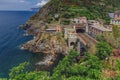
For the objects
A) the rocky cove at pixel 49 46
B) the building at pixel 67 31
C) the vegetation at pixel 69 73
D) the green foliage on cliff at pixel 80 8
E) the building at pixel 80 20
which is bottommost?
the rocky cove at pixel 49 46

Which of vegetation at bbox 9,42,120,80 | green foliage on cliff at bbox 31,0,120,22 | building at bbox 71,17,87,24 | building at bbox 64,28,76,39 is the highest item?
green foliage on cliff at bbox 31,0,120,22

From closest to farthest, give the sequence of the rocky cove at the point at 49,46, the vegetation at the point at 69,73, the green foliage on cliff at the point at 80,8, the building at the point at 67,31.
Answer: the vegetation at the point at 69,73 → the rocky cove at the point at 49,46 → the building at the point at 67,31 → the green foliage on cliff at the point at 80,8

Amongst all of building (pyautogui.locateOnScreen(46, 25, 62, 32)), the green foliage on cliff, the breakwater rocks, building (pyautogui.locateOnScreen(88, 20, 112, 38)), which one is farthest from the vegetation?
the green foliage on cliff

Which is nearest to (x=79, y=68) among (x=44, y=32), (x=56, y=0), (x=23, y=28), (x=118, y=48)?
(x=118, y=48)

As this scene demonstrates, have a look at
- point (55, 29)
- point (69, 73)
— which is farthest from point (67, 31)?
point (69, 73)

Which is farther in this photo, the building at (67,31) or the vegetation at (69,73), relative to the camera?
the building at (67,31)

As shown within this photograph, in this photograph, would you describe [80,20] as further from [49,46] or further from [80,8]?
[49,46]

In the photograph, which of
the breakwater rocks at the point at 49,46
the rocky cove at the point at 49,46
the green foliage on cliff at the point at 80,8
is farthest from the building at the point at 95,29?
the green foliage on cliff at the point at 80,8

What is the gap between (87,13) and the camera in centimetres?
12900

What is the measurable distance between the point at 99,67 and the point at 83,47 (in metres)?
31.6

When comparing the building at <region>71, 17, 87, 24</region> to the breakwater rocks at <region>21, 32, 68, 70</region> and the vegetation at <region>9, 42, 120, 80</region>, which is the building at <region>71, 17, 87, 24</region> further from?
the vegetation at <region>9, 42, 120, 80</region>

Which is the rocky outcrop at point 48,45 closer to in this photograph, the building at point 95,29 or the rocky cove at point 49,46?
the rocky cove at point 49,46

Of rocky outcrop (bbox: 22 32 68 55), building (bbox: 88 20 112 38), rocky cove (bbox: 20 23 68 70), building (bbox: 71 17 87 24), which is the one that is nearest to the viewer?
rocky cove (bbox: 20 23 68 70)

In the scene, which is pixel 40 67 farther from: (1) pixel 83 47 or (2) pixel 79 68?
(2) pixel 79 68
